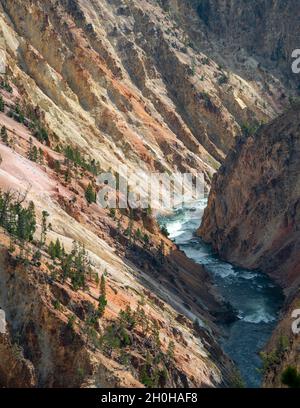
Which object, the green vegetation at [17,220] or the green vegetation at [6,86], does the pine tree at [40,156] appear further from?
the green vegetation at [17,220]

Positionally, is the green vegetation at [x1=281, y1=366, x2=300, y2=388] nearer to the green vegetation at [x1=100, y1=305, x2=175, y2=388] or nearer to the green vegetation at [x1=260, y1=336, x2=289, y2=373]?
the green vegetation at [x1=100, y1=305, x2=175, y2=388]

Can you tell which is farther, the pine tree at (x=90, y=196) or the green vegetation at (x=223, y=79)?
the green vegetation at (x=223, y=79)

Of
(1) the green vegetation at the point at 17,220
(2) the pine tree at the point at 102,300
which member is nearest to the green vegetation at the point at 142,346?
(2) the pine tree at the point at 102,300

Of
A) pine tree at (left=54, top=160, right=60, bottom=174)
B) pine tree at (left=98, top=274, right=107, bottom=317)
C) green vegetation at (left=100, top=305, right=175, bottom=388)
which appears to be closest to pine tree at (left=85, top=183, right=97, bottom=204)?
pine tree at (left=54, top=160, right=60, bottom=174)

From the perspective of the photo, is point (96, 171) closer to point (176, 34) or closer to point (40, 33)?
point (40, 33)

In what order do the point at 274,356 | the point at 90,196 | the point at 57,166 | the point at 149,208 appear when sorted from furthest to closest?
1. the point at 149,208
2. the point at 57,166
3. the point at 90,196
4. the point at 274,356

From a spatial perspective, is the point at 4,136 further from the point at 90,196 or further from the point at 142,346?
the point at 142,346

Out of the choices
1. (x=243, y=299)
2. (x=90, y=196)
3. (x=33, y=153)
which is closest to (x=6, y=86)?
(x=33, y=153)
